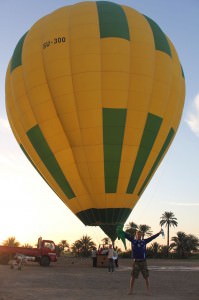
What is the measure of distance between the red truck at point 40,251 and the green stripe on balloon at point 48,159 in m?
6.25

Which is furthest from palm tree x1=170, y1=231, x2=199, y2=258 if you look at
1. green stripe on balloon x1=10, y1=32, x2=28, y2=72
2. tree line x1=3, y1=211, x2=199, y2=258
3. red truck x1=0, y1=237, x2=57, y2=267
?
green stripe on balloon x1=10, y1=32, x2=28, y2=72

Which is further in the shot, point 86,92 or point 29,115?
point 29,115

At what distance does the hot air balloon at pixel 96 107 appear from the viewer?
20.3 m

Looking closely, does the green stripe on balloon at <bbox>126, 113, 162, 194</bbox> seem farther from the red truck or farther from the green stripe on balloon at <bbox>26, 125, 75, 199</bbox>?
the red truck

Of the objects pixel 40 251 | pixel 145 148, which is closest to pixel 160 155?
pixel 145 148

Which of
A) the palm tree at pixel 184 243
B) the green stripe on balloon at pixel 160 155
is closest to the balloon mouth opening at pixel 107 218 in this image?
the green stripe on balloon at pixel 160 155

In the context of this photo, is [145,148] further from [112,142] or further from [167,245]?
[167,245]

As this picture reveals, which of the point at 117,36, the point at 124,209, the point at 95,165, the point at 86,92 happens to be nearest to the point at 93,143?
the point at 95,165

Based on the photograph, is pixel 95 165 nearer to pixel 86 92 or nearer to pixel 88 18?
pixel 86 92

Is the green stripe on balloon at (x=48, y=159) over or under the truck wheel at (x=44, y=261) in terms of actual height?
over

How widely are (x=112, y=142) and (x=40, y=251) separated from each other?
9.91m

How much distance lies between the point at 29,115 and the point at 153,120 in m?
6.69

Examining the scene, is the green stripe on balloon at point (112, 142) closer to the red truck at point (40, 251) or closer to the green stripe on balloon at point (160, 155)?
the green stripe on balloon at point (160, 155)

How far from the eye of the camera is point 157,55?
21.9 meters
